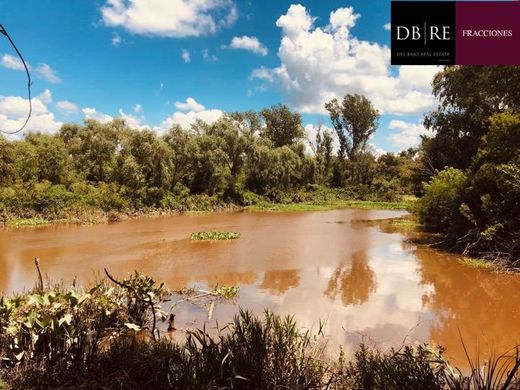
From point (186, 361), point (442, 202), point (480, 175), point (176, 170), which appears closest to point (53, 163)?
point (176, 170)

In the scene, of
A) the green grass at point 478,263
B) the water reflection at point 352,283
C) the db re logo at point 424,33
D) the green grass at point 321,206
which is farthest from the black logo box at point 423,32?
the green grass at point 321,206

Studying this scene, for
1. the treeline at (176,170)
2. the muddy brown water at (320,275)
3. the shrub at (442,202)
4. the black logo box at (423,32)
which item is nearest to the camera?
the muddy brown water at (320,275)

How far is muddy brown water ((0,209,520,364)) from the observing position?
8500 mm

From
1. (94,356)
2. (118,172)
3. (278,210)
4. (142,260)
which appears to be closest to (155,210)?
(118,172)

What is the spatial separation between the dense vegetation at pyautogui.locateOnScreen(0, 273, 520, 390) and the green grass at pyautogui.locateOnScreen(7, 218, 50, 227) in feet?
68.8

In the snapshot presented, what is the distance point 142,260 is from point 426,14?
12283 mm

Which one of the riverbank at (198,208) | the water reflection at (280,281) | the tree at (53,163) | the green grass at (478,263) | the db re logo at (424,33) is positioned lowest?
the water reflection at (280,281)

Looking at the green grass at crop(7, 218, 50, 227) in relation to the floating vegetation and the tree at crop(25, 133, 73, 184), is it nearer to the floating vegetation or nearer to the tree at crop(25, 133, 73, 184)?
the tree at crop(25, 133, 73, 184)

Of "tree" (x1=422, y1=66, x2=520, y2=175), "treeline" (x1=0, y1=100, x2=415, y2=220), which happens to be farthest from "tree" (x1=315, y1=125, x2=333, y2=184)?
"tree" (x1=422, y1=66, x2=520, y2=175)

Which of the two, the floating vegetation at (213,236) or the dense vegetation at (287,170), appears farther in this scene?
the floating vegetation at (213,236)

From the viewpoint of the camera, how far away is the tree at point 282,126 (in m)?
57.4

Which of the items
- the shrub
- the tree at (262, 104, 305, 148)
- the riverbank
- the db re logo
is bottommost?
the riverbank

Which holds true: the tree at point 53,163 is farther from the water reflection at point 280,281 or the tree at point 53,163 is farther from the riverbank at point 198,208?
the water reflection at point 280,281

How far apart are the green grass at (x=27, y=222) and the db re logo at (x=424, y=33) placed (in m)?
23.7
